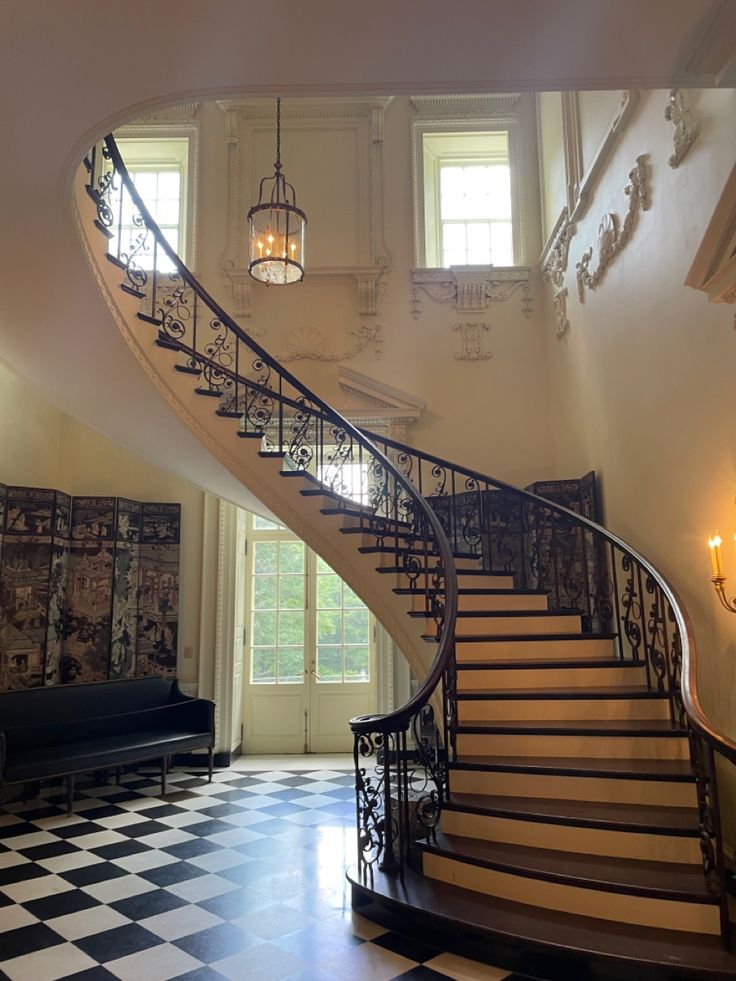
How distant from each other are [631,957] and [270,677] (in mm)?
6021

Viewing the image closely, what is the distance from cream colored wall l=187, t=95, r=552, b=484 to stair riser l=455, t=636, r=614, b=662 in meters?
2.87

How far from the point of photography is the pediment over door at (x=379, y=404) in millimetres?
7824

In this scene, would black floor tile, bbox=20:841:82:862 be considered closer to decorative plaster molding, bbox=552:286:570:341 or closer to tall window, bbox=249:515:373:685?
tall window, bbox=249:515:373:685

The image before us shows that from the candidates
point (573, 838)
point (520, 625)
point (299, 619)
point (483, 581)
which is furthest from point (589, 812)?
point (299, 619)

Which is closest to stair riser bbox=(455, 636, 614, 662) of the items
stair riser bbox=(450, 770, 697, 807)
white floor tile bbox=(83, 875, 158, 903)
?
stair riser bbox=(450, 770, 697, 807)

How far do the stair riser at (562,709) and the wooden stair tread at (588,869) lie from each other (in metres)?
0.99

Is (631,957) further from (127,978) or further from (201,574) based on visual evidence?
(201,574)

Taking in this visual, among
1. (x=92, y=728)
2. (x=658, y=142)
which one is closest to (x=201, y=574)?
(x=92, y=728)

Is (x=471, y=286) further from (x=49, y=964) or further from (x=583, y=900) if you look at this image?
(x=49, y=964)

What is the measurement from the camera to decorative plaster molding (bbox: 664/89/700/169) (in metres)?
4.15

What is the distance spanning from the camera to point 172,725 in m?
7.19

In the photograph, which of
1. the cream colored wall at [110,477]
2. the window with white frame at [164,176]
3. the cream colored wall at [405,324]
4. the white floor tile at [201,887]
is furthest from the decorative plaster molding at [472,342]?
the white floor tile at [201,887]

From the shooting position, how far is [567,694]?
4473 mm

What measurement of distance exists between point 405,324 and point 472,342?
2.60 feet
